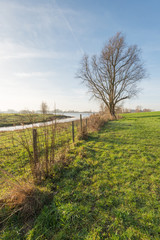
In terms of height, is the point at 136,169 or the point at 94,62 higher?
the point at 94,62

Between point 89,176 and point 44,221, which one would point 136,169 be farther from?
point 44,221

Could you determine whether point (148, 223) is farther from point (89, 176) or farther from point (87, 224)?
point (89, 176)

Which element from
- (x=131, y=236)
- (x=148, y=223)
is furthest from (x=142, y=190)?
(x=131, y=236)

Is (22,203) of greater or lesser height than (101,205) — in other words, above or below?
above

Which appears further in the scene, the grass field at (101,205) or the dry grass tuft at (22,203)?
the dry grass tuft at (22,203)

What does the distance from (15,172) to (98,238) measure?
150 inches

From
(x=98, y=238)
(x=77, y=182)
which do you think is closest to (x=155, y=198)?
(x=98, y=238)

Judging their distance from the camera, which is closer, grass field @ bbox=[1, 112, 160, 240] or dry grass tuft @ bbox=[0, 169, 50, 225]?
grass field @ bbox=[1, 112, 160, 240]

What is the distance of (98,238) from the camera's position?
187cm

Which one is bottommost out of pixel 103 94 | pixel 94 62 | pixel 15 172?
pixel 15 172

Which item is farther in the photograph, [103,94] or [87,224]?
[103,94]

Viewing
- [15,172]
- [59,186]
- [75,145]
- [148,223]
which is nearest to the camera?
[148,223]

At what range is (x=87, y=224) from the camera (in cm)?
213

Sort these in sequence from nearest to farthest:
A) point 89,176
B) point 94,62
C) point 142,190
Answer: point 142,190 → point 89,176 → point 94,62
